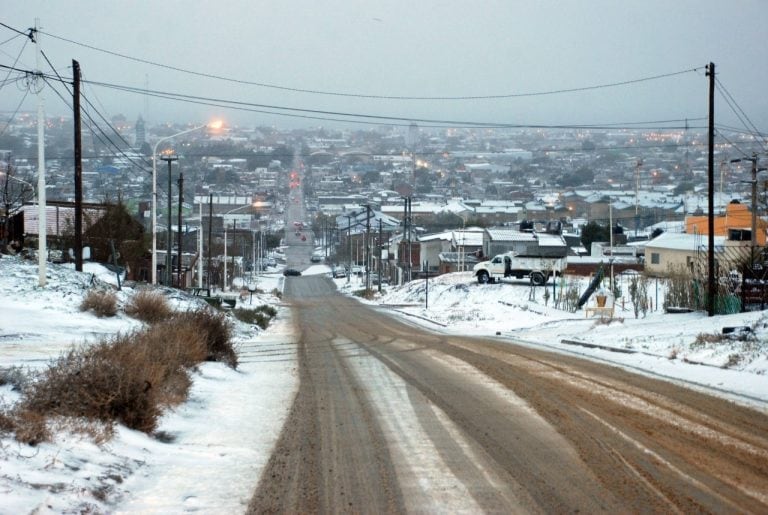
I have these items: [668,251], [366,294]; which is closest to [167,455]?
[668,251]

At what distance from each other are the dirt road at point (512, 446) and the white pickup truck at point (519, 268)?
134 ft

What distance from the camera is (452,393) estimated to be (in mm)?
15391

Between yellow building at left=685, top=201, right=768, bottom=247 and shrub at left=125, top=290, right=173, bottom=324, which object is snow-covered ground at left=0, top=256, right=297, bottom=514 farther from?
yellow building at left=685, top=201, right=768, bottom=247

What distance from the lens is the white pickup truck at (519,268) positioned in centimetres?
5950

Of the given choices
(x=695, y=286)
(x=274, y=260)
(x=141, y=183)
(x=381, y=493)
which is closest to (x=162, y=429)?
(x=381, y=493)

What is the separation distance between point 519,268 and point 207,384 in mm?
47247

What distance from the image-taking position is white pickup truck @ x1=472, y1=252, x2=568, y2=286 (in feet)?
195

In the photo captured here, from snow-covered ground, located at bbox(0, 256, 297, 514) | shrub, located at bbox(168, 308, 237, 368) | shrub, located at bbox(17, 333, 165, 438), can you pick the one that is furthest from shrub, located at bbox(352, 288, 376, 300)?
shrub, located at bbox(17, 333, 165, 438)

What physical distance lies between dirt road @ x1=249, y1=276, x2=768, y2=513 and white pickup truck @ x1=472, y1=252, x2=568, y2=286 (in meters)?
41.0

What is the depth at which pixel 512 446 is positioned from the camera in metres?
10.7

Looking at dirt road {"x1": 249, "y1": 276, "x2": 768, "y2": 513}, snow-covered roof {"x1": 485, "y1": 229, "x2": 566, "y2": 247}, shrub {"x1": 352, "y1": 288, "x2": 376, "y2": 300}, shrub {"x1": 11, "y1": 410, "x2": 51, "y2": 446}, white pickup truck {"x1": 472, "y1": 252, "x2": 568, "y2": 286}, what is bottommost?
shrub {"x1": 352, "y1": 288, "x2": 376, "y2": 300}

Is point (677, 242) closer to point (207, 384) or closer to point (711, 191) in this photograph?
point (711, 191)

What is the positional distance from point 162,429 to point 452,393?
5.85 metres

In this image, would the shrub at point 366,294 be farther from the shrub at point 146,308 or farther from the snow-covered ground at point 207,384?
the shrub at point 146,308
